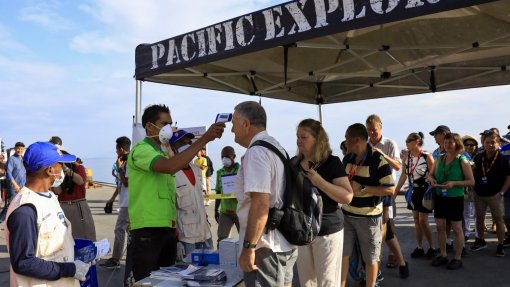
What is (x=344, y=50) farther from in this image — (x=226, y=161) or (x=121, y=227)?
(x=121, y=227)

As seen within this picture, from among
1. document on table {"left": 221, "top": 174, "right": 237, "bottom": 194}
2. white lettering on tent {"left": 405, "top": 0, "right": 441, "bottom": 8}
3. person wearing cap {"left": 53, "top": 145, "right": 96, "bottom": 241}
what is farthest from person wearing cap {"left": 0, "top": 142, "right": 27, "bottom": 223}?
white lettering on tent {"left": 405, "top": 0, "right": 441, "bottom": 8}

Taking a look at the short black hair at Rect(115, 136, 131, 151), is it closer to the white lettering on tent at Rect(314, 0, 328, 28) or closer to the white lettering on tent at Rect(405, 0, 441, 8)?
the white lettering on tent at Rect(314, 0, 328, 28)

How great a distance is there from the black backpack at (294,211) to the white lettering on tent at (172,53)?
97.9 inches

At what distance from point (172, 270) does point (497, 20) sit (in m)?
4.15

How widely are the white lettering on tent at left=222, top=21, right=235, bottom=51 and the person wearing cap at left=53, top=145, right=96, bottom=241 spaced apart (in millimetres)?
2380

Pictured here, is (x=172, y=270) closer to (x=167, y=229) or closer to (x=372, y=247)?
(x=167, y=229)

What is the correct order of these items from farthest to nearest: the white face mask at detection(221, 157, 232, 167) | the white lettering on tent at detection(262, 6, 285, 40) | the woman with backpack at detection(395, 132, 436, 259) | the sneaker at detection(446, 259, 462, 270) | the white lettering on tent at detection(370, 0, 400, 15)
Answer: the white face mask at detection(221, 157, 232, 167)
the woman with backpack at detection(395, 132, 436, 259)
the sneaker at detection(446, 259, 462, 270)
the white lettering on tent at detection(262, 6, 285, 40)
the white lettering on tent at detection(370, 0, 400, 15)

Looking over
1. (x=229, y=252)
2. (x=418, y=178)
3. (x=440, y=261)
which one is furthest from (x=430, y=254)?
(x=229, y=252)

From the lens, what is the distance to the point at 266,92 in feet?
23.0

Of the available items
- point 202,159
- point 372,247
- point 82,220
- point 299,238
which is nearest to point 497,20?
point 372,247

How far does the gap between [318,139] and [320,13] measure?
1.03m

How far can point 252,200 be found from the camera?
233 centimetres

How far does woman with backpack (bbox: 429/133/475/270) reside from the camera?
5230mm

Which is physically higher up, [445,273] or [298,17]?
[298,17]
